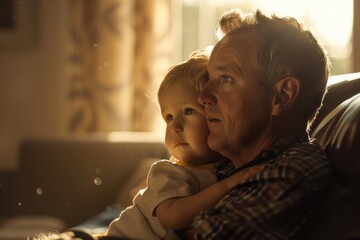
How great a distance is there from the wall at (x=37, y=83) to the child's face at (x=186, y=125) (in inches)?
119

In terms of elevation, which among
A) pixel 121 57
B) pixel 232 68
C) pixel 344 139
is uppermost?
pixel 232 68

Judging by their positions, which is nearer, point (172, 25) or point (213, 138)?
point (213, 138)

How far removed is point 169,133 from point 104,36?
2804 millimetres

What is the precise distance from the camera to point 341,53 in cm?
389

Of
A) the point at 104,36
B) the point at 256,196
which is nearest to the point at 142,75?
the point at 104,36

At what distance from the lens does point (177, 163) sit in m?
1.35

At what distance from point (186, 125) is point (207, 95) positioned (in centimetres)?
14

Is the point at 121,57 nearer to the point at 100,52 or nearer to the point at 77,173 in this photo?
the point at 100,52

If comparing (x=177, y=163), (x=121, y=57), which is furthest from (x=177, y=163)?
(x=121, y=57)

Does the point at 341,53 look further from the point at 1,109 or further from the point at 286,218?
the point at 286,218

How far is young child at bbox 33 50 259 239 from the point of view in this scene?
1.24 m

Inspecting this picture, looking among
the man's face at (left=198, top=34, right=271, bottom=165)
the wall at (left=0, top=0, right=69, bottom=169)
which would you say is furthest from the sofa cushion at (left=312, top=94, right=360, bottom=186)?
the wall at (left=0, top=0, right=69, bottom=169)

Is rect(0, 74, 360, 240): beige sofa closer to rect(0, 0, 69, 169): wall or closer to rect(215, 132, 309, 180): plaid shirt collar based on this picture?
rect(0, 0, 69, 169): wall

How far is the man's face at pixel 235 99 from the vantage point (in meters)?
1.20
